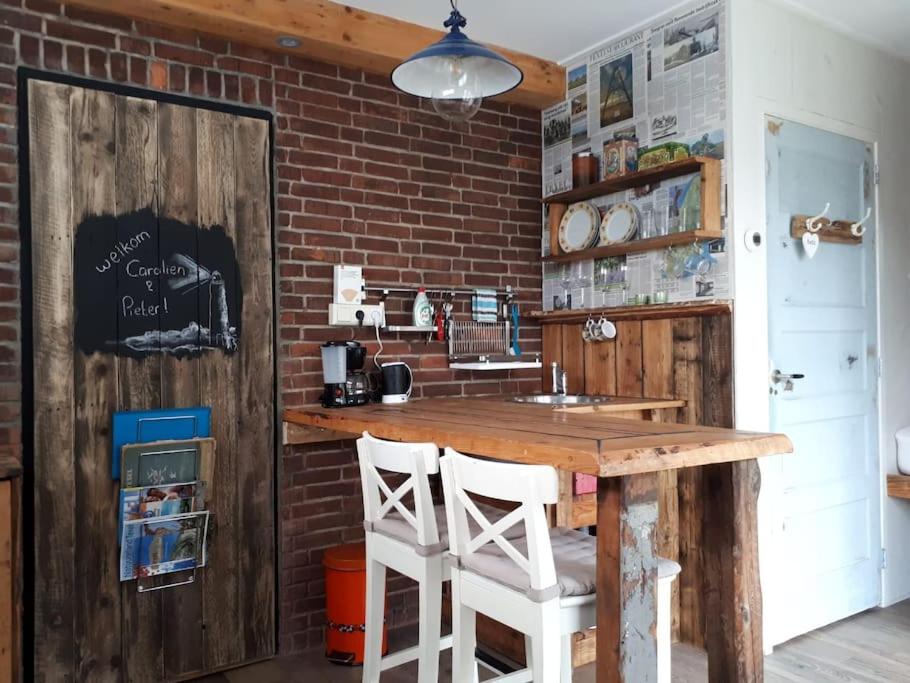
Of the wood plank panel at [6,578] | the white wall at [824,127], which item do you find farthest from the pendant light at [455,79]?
the wood plank panel at [6,578]

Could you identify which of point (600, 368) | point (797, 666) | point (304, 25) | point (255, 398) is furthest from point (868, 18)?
point (255, 398)

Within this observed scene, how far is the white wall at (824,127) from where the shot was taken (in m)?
2.95

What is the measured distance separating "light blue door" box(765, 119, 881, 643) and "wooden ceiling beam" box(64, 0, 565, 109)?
1.49 meters

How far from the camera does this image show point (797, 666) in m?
2.85

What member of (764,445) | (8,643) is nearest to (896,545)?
(764,445)

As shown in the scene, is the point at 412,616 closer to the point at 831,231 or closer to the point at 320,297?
the point at 320,297

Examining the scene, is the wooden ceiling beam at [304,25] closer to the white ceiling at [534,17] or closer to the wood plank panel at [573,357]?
the white ceiling at [534,17]

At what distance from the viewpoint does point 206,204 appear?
2881 millimetres

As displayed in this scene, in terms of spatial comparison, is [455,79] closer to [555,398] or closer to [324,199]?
[324,199]

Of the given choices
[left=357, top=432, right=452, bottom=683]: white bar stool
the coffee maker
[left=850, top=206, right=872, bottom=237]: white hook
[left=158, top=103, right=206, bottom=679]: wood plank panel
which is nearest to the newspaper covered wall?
[left=850, top=206, right=872, bottom=237]: white hook

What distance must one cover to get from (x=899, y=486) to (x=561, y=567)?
2.43 meters

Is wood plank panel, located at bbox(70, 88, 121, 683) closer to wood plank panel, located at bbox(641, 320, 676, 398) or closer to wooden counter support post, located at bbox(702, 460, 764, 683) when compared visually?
wooden counter support post, located at bbox(702, 460, 764, 683)

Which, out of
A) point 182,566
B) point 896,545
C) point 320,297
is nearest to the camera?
point 182,566

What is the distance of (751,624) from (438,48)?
189 cm
